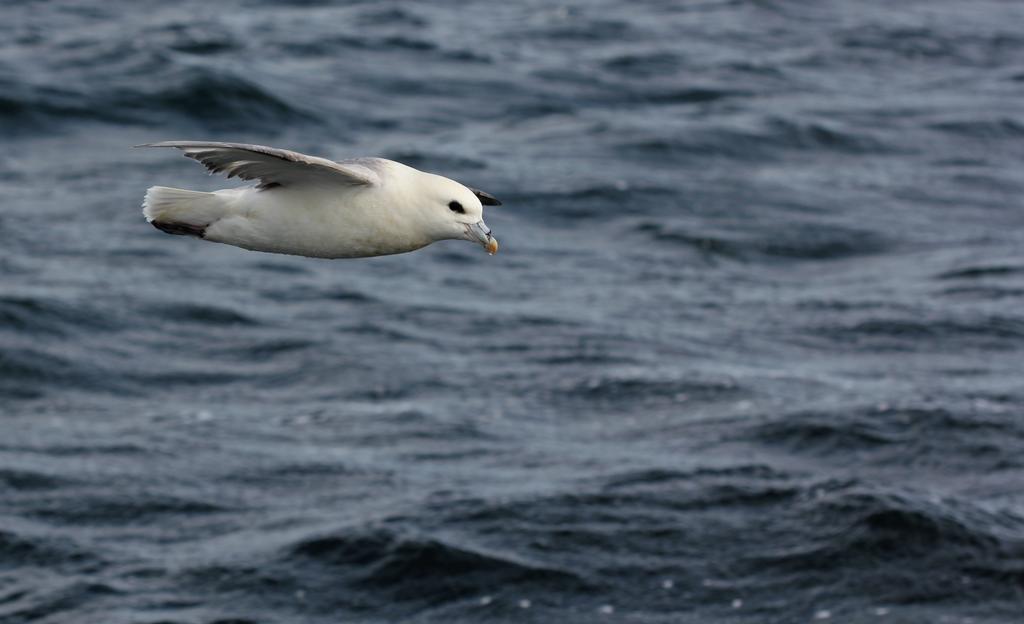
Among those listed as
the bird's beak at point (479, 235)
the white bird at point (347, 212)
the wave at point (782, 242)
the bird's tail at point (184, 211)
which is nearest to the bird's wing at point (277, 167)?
the white bird at point (347, 212)

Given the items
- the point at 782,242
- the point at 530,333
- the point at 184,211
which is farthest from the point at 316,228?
the point at 782,242

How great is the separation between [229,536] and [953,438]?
11483mm

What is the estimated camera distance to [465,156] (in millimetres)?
38031

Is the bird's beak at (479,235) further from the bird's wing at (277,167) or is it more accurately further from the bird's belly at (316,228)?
the bird's wing at (277,167)

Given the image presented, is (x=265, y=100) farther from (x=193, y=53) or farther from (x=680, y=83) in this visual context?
(x=680, y=83)

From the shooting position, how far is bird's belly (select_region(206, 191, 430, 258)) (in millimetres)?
9219

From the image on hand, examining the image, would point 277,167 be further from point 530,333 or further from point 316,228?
point 530,333

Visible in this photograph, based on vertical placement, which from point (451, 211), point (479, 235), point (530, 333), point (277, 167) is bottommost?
point (530, 333)

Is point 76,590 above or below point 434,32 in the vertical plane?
below

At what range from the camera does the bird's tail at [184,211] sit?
378 inches

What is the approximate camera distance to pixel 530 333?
3344cm

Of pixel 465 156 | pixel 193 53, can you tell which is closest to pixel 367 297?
pixel 465 156

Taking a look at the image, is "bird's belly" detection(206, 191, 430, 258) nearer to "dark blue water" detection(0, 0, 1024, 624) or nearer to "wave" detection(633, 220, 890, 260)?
"dark blue water" detection(0, 0, 1024, 624)

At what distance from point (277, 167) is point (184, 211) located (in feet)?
2.45
